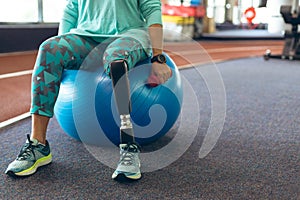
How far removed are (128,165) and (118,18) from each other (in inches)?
22.5

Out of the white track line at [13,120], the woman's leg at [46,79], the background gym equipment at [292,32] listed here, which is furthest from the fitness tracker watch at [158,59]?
the background gym equipment at [292,32]

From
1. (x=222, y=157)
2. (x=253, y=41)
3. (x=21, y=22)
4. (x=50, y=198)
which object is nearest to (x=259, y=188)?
(x=222, y=157)

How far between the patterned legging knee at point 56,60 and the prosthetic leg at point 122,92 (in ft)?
0.12

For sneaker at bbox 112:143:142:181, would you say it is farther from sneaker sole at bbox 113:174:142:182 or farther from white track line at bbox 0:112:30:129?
white track line at bbox 0:112:30:129

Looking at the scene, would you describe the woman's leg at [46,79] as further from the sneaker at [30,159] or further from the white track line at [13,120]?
the white track line at [13,120]

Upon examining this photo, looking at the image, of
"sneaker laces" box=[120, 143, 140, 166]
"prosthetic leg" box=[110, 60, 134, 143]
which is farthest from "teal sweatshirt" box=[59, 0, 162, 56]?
"sneaker laces" box=[120, 143, 140, 166]

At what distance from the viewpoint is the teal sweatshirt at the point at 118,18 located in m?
1.43

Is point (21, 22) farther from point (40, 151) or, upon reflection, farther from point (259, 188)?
point (259, 188)

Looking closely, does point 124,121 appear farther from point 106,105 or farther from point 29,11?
point 29,11

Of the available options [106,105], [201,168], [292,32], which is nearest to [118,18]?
[106,105]

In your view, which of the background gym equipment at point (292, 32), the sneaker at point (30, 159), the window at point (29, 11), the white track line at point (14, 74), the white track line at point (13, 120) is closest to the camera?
the sneaker at point (30, 159)

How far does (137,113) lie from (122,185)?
31 cm

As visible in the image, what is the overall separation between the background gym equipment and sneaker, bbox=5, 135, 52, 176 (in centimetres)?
369

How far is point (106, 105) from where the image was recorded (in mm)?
1399
